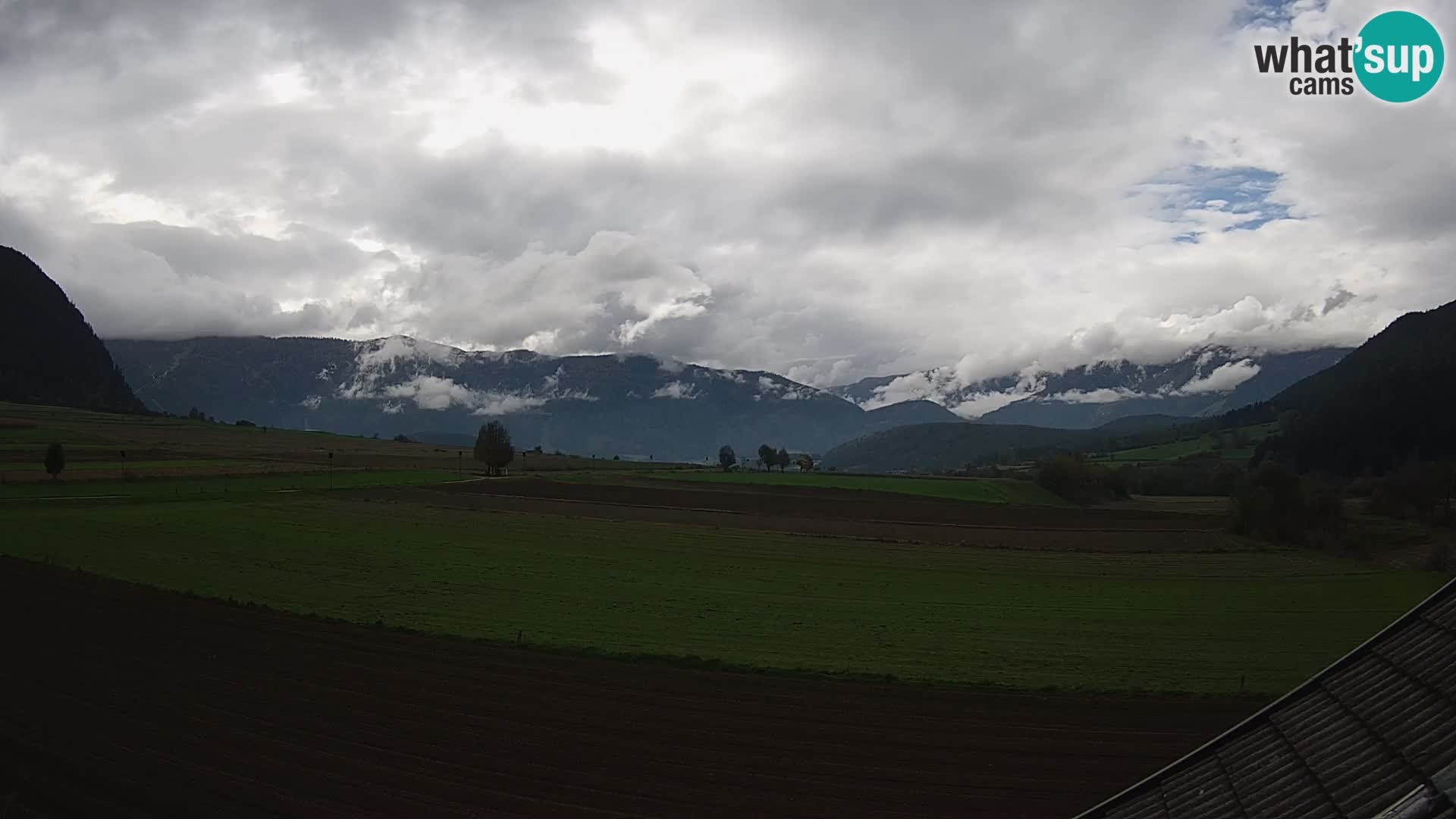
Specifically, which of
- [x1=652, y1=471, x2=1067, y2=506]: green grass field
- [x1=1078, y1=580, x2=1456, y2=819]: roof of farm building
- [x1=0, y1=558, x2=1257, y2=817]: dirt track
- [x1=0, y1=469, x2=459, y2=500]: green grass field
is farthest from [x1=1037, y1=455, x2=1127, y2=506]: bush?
[x1=1078, y1=580, x2=1456, y2=819]: roof of farm building

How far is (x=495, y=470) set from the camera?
497 feet

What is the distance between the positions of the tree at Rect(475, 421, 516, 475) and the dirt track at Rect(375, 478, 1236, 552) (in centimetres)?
1608

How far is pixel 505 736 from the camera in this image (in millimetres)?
20469

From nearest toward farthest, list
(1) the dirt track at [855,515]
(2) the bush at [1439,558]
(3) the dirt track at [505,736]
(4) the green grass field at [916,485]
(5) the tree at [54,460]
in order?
(3) the dirt track at [505,736] → (2) the bush at [1439,558] → (1) the dirt track at [855,515] → (5) the tree at [54,460] → (4) the green grass field at [916,485]

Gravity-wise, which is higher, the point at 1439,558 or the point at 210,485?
the point at 210,485

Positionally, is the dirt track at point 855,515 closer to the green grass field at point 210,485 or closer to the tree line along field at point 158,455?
the green grass field at point 210,485

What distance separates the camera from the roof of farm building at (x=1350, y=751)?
18.1 feet

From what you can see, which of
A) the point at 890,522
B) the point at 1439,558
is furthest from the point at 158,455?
the point at 1439,558

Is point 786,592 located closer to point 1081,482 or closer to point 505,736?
point 505,736

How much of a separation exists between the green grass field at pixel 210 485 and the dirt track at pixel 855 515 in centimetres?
942

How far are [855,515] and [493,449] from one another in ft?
229

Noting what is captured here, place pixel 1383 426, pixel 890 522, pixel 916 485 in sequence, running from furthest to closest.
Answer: pixel 916 485
pixel 1383 426
pixel 890 522

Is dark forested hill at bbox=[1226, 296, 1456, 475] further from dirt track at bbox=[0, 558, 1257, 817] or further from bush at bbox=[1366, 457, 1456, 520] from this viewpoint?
dirt track at bbox=[0, 558, 1257, 817]

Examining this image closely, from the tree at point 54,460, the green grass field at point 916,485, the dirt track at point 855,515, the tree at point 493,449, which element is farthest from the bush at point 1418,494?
the tree at point 54,460
